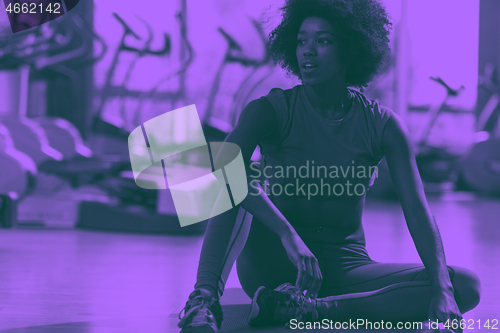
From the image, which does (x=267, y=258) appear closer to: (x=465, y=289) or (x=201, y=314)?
(x=201, y=314)

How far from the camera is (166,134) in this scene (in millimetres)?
5227

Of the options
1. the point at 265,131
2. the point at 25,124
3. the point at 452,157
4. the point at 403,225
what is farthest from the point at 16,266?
the point at 452,157

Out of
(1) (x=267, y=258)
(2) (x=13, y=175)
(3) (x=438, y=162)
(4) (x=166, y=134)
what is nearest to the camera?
(1) (x=267, y=258)

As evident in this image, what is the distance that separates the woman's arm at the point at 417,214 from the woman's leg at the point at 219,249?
0.34m

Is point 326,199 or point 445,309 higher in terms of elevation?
point 326,199

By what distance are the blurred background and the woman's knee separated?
0.31m

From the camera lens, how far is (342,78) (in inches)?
47.6

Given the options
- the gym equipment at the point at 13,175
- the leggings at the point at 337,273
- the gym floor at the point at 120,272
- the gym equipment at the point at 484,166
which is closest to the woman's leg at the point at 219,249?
the leggings at the point at 337,273

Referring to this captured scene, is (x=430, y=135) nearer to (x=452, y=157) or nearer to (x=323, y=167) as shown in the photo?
(x=452, y=157)

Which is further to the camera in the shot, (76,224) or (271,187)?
(76,224)

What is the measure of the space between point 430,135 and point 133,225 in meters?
4.81

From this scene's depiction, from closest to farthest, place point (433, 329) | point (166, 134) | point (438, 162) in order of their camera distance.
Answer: point (433, 329) < point (166, 134) < point (438, 162)

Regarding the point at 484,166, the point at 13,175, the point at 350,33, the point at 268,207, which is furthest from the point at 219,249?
the point at 484,166

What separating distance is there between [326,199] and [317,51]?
33 centimetres
